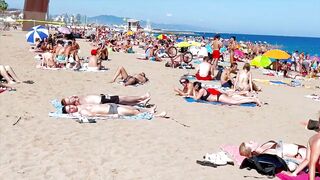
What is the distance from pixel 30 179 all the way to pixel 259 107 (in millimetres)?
5966

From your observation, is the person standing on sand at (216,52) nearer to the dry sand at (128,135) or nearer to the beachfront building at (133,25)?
the dry sand at (128,135)

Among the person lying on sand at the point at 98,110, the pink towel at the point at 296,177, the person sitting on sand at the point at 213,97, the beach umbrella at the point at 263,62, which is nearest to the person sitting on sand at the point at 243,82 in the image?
the person sitting on sand at the point at 213,97

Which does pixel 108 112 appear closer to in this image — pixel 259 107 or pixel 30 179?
pixel 30 179

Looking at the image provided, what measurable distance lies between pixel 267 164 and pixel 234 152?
0.80 m

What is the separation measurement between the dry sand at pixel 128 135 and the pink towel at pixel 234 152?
0.47ft

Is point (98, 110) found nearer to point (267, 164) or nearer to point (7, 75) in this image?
point (267, 164)

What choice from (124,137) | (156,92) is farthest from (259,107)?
(124,137)

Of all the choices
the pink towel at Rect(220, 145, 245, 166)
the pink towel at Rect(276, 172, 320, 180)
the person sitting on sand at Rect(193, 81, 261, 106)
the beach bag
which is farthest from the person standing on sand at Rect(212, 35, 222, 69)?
the pink towel at Rect(276, 172, 320, 180)

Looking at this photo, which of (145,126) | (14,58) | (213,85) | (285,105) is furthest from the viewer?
(14,58)

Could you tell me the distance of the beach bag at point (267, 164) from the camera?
4.80m

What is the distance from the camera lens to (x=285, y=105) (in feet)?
32.5

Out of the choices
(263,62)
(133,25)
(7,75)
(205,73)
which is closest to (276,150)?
(7,75)

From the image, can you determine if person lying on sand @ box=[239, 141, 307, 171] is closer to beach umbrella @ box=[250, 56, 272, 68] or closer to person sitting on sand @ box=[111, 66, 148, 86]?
person sitting on sand @ box=[111, 66, 148, 86]

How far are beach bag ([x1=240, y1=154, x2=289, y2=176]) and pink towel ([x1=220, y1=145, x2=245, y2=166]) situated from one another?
24 centimetres
